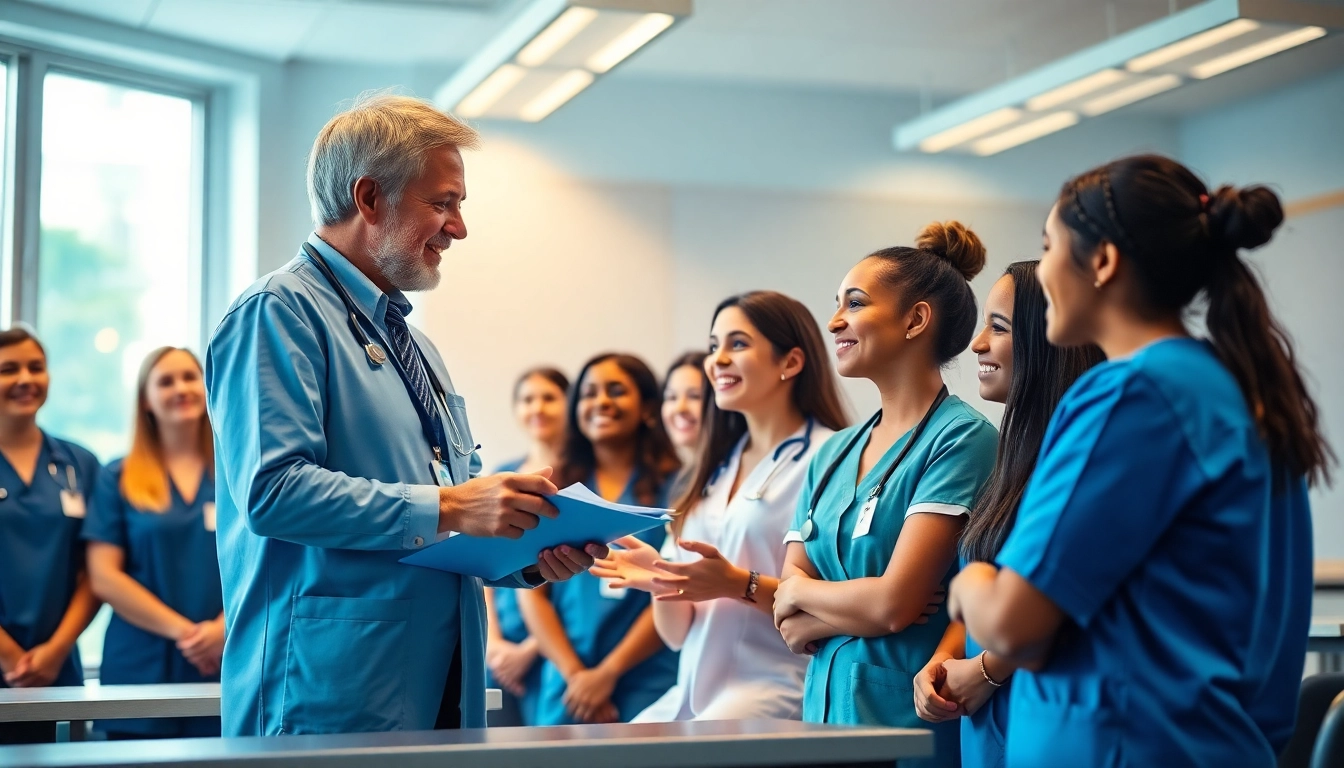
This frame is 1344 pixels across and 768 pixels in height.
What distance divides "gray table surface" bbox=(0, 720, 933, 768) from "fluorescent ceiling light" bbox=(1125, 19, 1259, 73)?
3.53 meters

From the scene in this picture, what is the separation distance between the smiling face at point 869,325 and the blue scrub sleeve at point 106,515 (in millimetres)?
2419

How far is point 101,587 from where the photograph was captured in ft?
12.1

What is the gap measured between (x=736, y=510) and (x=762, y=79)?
11.8 ft

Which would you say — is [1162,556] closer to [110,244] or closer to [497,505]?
[497,505]

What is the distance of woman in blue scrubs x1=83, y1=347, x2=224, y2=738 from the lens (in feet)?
12.0

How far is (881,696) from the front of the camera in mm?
2217

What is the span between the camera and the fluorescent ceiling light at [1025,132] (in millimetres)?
5484

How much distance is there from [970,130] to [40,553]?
160 inches

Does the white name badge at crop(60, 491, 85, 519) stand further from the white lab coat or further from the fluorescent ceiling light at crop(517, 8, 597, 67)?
the fluorescent ceiling light at crop(517, 8, 597, 67)

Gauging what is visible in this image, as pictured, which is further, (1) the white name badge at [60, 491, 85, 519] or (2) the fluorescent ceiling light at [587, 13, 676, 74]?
(2) the fluorescent ceiling light at [587, 13, 676, 74]

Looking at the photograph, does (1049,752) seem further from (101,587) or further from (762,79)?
(762,79)

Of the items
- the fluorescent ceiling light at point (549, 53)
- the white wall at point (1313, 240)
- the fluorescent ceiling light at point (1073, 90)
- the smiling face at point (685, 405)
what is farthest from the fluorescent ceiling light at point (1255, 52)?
the smiling face at point (685, 405)

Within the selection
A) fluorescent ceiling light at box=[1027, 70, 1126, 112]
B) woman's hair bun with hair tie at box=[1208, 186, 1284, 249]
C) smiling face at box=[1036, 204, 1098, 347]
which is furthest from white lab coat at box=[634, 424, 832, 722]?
fluorescent ceiling light at box=[1027, 70, 1126, 112]

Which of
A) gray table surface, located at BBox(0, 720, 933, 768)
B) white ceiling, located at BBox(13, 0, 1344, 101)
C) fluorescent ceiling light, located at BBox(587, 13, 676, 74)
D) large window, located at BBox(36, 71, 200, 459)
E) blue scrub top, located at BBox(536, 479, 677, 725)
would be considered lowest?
blue scrub top, located at BBox(536, 479, 677, 725)
